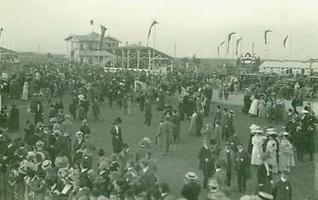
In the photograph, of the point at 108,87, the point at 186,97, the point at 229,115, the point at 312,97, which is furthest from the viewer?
the point at 312,97

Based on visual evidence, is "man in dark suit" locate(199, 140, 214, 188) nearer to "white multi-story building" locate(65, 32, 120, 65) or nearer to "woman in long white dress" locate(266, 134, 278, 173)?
"woman in long white dress" locate(266, 134, 278, 173)

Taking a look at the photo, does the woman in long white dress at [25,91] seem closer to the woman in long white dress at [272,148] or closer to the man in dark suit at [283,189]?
the woman in long white dress at [272,148]

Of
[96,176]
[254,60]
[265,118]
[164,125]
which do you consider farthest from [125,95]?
[254,60]

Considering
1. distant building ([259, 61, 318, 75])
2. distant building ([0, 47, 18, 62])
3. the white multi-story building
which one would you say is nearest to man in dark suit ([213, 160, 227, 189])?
distant building ([0, 47, 18, 62])

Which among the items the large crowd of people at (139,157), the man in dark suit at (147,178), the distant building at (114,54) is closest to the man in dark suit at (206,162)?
the large crowd of people at (139,157)

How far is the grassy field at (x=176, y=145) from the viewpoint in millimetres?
11555

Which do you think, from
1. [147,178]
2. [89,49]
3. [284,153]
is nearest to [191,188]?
[147,178]

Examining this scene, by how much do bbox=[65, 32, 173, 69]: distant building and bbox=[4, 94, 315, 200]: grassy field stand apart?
16207 mm

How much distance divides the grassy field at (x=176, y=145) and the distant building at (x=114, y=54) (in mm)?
16207

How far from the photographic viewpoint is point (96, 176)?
27.9 feet

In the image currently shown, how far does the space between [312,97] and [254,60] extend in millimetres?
21700

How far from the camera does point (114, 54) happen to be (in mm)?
47406

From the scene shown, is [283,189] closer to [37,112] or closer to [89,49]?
[37,112]

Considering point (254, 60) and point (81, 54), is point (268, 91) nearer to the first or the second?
point (254, 60)
